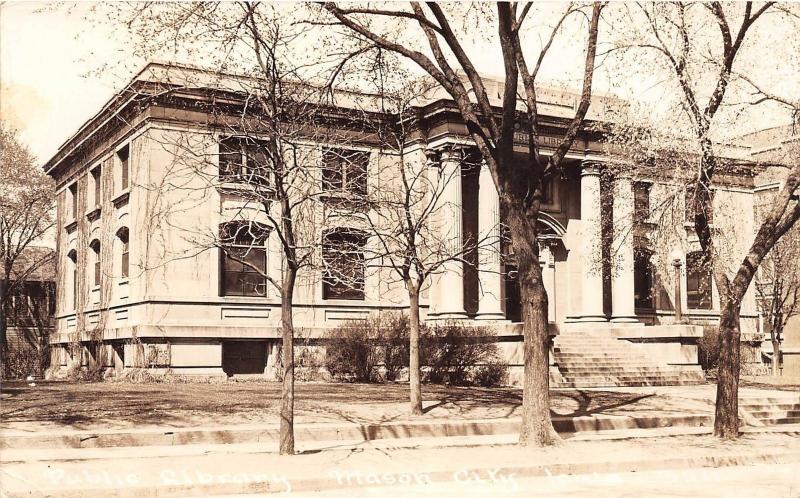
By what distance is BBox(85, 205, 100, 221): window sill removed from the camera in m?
32.4

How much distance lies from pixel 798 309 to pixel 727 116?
24400 mm

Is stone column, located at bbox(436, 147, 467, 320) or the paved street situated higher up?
stone column, located at bbox(436, 147, 467, 320)

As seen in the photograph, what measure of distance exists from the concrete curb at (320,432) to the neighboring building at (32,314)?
2851 cm

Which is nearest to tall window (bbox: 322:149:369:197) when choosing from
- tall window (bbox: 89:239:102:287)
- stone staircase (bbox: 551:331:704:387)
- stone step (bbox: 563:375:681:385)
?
stone staircase (bbox: 551:331:704:387)

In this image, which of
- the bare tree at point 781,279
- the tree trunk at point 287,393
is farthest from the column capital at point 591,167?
the tree trunk at point 287,393

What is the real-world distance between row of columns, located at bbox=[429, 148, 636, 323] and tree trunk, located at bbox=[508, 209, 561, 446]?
35.5 feet

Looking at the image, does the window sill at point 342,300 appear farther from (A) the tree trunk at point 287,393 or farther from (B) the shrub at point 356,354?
(A) the tree trunk at point 287,393

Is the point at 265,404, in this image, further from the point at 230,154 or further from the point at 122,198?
the point at 122,198

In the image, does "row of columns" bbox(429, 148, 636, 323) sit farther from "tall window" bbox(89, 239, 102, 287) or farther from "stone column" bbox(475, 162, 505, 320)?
"tall window" bbox(89, 239, 102, 287)

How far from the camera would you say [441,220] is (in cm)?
3005

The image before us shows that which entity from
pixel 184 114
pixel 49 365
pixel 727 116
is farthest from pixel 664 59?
pixel 49 365

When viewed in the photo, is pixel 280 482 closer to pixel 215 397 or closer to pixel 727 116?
pixel 215 397

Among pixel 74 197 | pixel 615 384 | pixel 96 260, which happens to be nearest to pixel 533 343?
pixel 615 384

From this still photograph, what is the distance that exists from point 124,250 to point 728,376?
21.0 metres
